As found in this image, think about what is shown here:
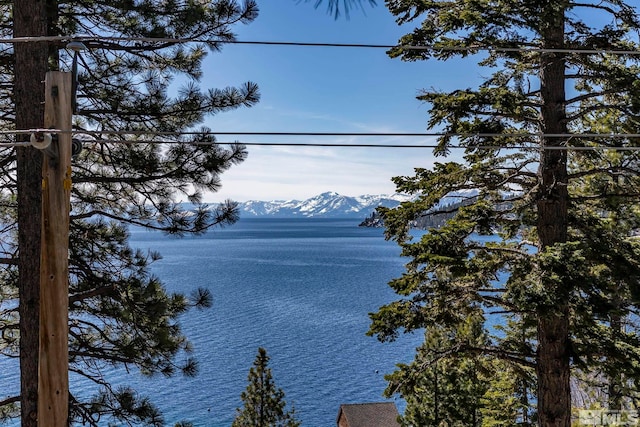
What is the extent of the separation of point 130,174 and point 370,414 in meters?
23.3

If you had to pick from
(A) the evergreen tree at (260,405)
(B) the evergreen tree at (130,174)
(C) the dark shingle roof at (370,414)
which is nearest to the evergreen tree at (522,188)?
(B) the evergreen tree at (130,174)

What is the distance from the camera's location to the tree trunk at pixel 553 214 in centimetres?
647

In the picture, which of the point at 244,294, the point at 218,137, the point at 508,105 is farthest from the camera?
the point at 244,294

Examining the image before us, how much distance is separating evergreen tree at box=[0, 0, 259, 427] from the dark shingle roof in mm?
20002

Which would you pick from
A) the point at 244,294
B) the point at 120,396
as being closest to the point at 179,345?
the point at 120,396

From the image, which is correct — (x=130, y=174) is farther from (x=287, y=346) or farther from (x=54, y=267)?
(x=287, y=346)

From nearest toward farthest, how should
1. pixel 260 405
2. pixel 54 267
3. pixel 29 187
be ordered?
pixel 54 267, pixel 29 187, pixel 260 405

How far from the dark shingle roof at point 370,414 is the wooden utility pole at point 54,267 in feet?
75.9

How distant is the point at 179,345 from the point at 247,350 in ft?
97.3

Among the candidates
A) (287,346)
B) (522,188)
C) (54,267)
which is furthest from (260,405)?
(287,346)

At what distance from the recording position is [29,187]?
5488mm

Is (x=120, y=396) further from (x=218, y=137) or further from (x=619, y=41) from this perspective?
(x=619, y=41)

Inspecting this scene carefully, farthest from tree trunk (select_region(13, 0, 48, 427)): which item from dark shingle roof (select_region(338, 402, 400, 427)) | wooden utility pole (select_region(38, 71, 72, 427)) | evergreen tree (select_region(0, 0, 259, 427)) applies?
dark shingle roof (select_region(338, 402, 400, 427))

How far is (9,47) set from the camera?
628cm
